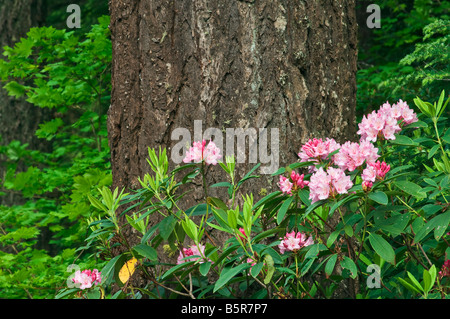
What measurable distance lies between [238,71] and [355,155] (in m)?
0.74

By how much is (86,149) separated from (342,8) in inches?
125

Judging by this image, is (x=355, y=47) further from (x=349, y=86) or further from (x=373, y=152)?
→ (x=373, y=152)

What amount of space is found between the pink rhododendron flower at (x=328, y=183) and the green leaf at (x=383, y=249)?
20 centimetres

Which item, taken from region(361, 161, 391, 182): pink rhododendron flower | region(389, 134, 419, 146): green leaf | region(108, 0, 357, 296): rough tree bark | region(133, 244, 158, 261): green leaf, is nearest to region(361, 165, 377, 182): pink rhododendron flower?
region(361, 161, 391, 182): pink rhododendron flower

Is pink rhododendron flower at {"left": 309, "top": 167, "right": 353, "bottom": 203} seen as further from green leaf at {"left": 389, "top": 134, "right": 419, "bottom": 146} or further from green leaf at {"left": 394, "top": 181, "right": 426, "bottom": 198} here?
green leaf at {"left": 389, "top": 134, "right": 419, "bottom": 146}

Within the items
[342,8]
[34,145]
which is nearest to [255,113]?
[342,8]

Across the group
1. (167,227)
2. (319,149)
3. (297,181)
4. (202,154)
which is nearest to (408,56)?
(319,149)

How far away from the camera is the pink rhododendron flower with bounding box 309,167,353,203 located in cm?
A: 164

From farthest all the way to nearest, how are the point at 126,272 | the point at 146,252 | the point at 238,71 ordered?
the point at 238,71
the point at 126,272
the point at 146,252

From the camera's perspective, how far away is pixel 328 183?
5.39ft

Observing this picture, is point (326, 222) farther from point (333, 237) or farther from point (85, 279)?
point (85, 279)

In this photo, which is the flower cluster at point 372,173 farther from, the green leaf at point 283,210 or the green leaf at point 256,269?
the green leaf at point 256,269

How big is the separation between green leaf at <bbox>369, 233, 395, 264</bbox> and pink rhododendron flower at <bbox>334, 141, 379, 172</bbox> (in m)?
0.24

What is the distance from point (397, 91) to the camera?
4191mm
